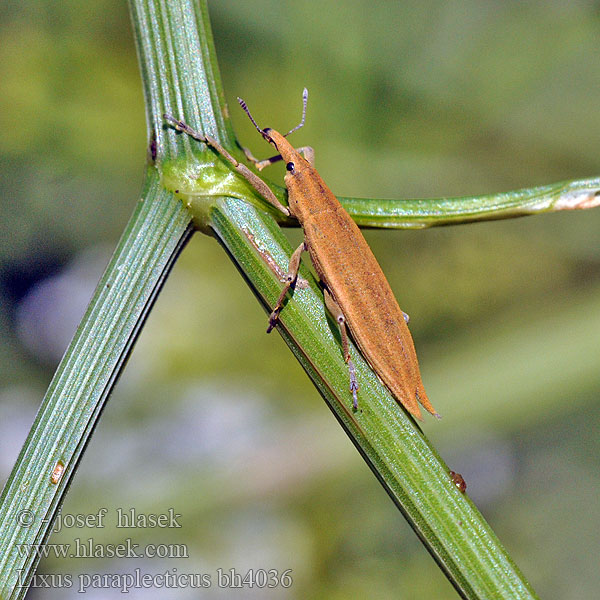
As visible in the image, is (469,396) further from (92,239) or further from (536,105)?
(92,239)

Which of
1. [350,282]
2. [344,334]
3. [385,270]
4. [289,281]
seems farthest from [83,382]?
[385,270]

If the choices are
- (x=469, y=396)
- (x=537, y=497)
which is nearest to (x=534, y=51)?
(x=469, y=396)

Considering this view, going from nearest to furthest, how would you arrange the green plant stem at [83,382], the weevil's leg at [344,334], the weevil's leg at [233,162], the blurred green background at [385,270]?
the green plant stem at [83,382] → the weevil's leg at [344,334] → the weevil's leg at [233,162] → the blurred green background at [385,270]

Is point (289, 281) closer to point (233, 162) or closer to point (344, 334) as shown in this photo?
point (344, 334)

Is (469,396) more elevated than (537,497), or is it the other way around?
(469,396)

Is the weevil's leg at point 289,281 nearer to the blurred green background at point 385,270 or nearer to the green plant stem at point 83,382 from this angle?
the green plant stem at point 83,382

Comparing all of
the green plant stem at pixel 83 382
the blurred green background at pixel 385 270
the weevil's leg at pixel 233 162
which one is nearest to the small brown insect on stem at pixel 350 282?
the weevil's leg at pixel 233 162

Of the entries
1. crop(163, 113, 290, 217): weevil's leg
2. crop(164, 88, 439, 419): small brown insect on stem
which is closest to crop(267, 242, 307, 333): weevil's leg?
crop(164, 88, 439, 419): small brown insect on stem
